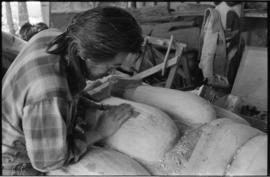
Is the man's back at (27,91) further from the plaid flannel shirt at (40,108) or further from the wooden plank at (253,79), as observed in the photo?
the wooden plank at (253,79)

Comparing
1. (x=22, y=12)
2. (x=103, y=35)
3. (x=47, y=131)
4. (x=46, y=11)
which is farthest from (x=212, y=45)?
(x=22, y=12)

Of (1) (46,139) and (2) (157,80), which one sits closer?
(1) (46,139)

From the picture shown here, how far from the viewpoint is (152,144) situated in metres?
1.47

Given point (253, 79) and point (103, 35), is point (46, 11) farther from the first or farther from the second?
point (103, 35)

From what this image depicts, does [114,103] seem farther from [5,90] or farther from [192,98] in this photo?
[5,90]

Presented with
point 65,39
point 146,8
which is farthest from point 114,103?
point 146,8

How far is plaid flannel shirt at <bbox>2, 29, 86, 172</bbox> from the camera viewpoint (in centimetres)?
113

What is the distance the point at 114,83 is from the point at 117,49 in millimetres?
800

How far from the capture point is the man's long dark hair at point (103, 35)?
3.70ft

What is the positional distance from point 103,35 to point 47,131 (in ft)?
1.28

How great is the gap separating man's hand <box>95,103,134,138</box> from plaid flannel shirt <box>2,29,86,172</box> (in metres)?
0.23

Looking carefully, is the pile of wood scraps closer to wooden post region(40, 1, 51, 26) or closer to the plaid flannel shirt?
wooden post region(40, 1, 51, 26)

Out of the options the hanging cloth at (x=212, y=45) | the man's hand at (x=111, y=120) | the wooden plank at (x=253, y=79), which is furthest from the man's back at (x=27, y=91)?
the wooden plank at (x=253, y=79)

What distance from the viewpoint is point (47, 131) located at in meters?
1.15
